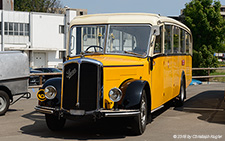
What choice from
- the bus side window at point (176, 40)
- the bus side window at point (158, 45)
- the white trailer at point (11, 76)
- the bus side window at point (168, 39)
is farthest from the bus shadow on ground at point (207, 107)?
the white trailer at point (11, 76)

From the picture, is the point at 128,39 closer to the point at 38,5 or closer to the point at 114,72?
the point at 114,72

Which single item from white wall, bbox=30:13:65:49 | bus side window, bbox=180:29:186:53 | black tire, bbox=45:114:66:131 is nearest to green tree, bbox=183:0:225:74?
white wall, bbox=30:13:65:49

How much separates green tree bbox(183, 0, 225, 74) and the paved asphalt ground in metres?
30.4

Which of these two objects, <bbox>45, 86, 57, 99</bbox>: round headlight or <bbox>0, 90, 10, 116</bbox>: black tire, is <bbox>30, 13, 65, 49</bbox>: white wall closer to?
<bbox>0, 90, 10, 116</bbox>: black tire

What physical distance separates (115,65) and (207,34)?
36.9 m

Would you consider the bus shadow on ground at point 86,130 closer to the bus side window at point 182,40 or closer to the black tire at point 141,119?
the black tire at point 141,119

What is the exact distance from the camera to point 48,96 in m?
8.70

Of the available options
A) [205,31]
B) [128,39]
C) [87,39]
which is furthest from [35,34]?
[128,39]

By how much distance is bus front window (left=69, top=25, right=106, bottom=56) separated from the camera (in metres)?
9.77

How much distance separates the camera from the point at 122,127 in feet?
32.0

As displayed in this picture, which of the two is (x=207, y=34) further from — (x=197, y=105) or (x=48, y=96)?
(x=48, y=96)

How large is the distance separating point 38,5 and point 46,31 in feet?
98.6

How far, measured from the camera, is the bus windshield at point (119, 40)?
9.62 metres

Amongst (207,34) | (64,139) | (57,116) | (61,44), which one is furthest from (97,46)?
(61,44)
